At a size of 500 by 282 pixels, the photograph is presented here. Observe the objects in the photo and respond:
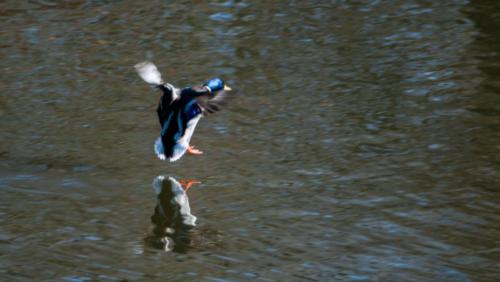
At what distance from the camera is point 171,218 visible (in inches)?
253

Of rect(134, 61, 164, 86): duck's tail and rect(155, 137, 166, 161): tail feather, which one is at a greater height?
rect(134, 61, 164, 86): duck's tail

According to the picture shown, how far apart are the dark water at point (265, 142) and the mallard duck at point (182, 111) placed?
32cm

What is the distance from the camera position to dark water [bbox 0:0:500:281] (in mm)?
5793

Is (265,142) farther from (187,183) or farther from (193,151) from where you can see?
(187,183)

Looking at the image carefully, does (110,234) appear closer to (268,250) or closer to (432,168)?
(268,250)

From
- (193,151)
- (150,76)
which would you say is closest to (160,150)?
(193,151)

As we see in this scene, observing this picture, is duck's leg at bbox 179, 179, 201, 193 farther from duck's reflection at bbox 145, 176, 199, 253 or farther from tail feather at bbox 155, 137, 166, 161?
tail feather at bbox 155, 137, 166, 161

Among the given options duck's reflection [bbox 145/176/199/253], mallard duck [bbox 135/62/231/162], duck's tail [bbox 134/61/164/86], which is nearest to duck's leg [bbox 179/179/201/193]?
duck's reflection [bbox 145/176/199/253]

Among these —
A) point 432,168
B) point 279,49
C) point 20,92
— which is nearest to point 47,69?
point 20,92

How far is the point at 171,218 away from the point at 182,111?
0.75 meters

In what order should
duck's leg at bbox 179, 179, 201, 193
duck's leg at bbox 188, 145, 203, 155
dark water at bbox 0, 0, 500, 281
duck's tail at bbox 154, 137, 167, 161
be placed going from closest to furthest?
dark water at bbox 0, 0, 500, 281
duck's tail at bbox 154, 137, 167, 161
duck's leg at bbox 179, 179, 201, 193
duck's leg at bbox 188, 145, 203, 155

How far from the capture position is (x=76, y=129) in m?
7.91

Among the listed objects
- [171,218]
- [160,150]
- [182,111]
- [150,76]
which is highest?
[150,76]

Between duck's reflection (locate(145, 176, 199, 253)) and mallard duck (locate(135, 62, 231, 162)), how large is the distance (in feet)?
0.75
